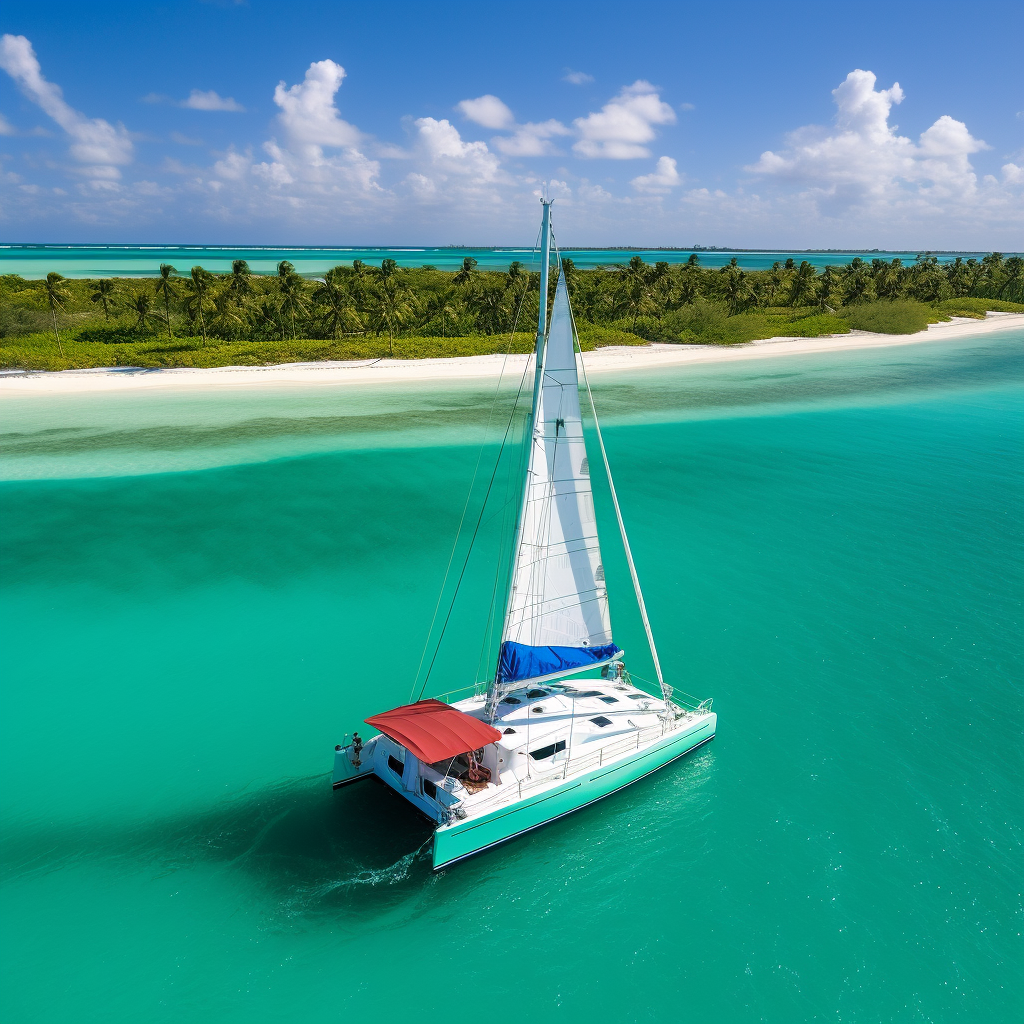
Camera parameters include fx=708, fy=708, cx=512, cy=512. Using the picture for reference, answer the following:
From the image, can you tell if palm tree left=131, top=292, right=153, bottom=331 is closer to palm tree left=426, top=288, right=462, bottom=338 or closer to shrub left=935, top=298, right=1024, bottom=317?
palm tree left=426, top=288, right=462, bottom=338

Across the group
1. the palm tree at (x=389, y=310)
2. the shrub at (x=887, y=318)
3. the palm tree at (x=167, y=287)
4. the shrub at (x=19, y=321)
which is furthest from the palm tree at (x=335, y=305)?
the shrub at (x=887, y=318)

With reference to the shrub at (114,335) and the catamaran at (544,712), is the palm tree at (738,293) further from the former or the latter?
the catamaran at (544,712)

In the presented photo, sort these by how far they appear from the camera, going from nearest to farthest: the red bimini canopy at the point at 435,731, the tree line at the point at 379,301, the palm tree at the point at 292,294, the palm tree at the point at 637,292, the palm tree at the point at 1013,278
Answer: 1. the red bimini canopy at the point at 435,731
2. the palm tree at the point at 292,294
3. the tree line at the point at 379,301
4. the palm tree at the point at 637,292
5. the palm tree at the point at 1013,278

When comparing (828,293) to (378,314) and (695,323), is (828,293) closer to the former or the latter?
(695,323)

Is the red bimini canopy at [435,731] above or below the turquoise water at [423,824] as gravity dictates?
above

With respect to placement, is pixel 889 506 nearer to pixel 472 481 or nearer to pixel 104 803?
pixel 472 481

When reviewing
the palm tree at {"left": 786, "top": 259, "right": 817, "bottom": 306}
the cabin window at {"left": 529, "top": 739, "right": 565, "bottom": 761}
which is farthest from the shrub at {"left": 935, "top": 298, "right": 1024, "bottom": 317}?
the cabin window at {"left": 529, "top": 739, "right": 565, "bottom": 761}

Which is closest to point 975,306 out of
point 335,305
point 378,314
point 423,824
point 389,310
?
point 378,314
